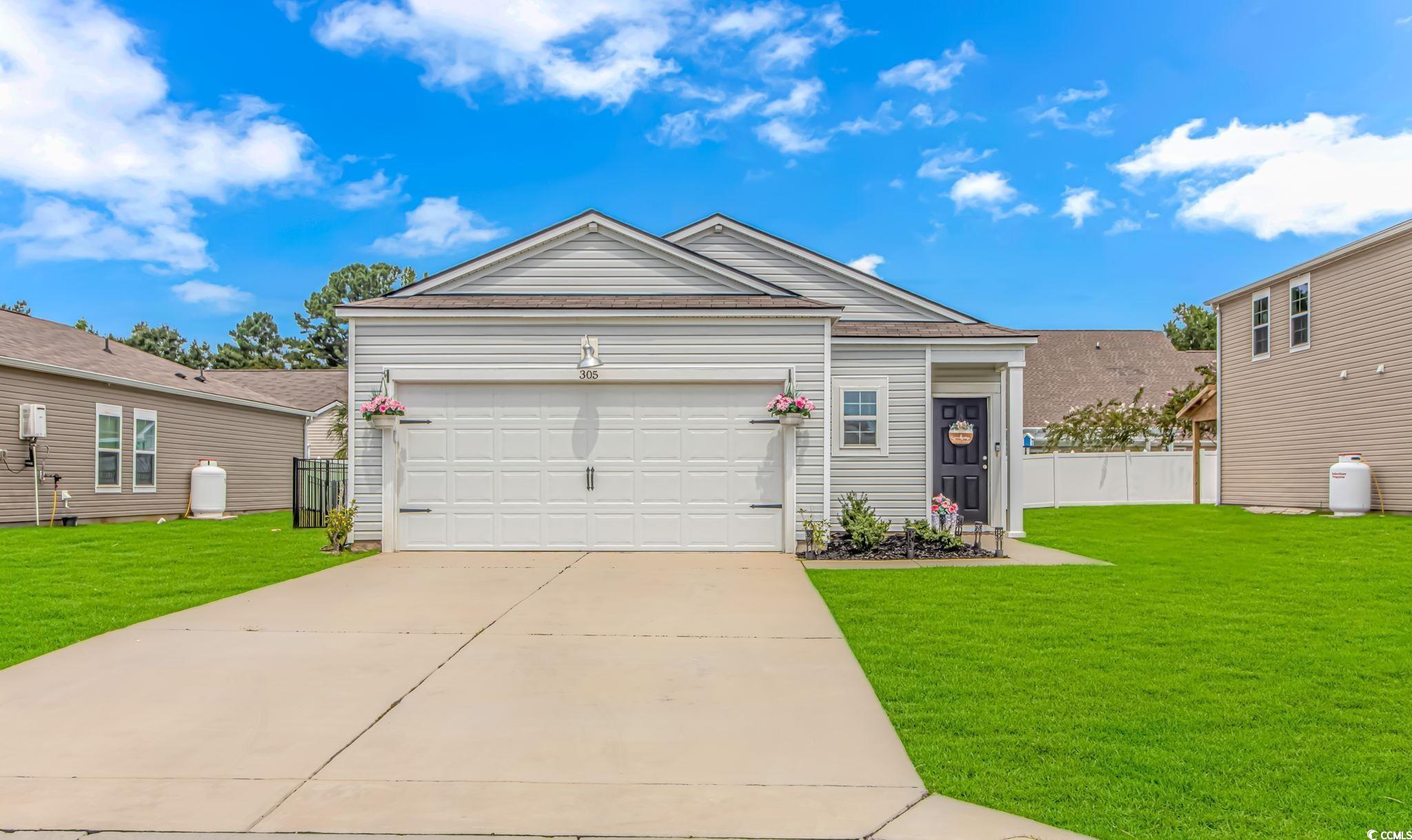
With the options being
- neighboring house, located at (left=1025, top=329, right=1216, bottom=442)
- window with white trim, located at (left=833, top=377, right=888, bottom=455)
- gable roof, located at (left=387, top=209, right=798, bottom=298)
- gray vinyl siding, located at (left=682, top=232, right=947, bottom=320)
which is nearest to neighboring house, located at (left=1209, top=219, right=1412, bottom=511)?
neighboring house, located at (left=1025, top=329, right=1216, bottom=442)

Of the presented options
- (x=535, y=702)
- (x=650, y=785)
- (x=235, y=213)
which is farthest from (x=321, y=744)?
(x=235, y=213)

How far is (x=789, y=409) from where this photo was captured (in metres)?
10.2

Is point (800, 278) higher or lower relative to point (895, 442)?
higher

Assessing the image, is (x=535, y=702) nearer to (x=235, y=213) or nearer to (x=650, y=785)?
(x=650, y=785)

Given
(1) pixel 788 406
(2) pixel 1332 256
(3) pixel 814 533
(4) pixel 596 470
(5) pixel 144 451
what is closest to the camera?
(1) pixel 788 406

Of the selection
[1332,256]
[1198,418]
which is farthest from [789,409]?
[1198,418]

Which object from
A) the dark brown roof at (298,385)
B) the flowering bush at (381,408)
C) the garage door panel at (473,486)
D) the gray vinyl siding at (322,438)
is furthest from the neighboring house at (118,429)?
the garage door panel at (473,486)

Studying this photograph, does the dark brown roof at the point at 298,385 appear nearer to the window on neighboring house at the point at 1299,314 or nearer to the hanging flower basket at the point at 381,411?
the hanging flower basket at the point at 381,411

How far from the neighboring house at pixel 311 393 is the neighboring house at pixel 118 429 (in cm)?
277

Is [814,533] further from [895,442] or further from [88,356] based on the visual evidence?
[88,356]

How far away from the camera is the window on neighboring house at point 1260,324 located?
18.4m

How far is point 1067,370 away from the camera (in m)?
28.6

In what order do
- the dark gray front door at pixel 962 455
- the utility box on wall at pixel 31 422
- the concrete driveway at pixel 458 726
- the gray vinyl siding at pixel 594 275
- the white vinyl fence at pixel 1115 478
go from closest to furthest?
the concrete driveway at pixel 458 726, the gray vinyl siding at pixel 594 275, the dark gray front door at pixel 962 455, the utility box on wall at pixel 31 422, the white vinyl fence at pixel 1115 478

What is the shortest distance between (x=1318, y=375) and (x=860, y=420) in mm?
11095
